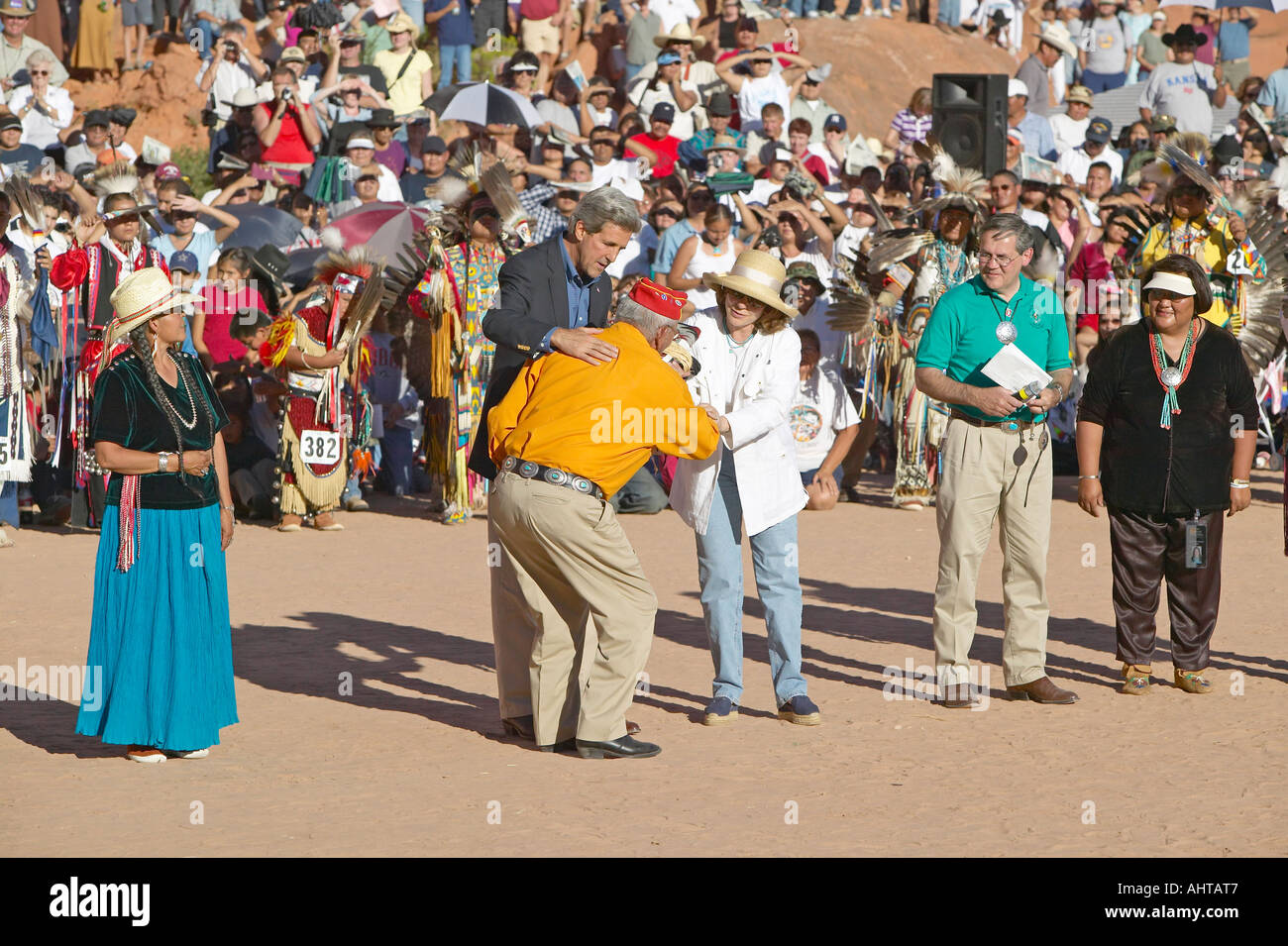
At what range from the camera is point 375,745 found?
20.4ft

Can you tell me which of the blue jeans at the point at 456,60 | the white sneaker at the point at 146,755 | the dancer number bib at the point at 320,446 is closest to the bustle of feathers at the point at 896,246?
the dancer number bib at the point at 320,446

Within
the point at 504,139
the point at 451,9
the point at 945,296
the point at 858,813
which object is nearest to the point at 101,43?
the point at 451,9

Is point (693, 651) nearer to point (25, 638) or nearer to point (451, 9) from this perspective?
point (25, 638)

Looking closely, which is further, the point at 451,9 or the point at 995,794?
the point at 451,9

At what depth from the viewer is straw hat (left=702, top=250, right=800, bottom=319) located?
6.34 metres

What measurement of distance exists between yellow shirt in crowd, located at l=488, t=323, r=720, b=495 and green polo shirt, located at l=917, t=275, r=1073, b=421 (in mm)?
1413

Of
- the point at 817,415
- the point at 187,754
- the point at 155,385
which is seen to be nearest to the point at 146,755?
the point at 187,754

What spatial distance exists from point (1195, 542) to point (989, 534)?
2.97 ft

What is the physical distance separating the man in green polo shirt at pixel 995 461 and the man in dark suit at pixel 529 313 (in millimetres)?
1449

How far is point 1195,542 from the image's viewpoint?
279 inches

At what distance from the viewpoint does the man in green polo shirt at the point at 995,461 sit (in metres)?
6.76

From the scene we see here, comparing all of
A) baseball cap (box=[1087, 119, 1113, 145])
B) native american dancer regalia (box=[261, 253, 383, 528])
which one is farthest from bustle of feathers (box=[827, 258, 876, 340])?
baseball cap (box=[1087, 119, 1113, 145])

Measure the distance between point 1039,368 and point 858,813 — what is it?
217cm

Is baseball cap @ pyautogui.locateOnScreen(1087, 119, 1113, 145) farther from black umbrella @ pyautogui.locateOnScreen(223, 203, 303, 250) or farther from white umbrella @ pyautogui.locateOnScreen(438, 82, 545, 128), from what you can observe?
black umbrella @ pyautogui.locateOnScreen(223, 203, 303, 250)
